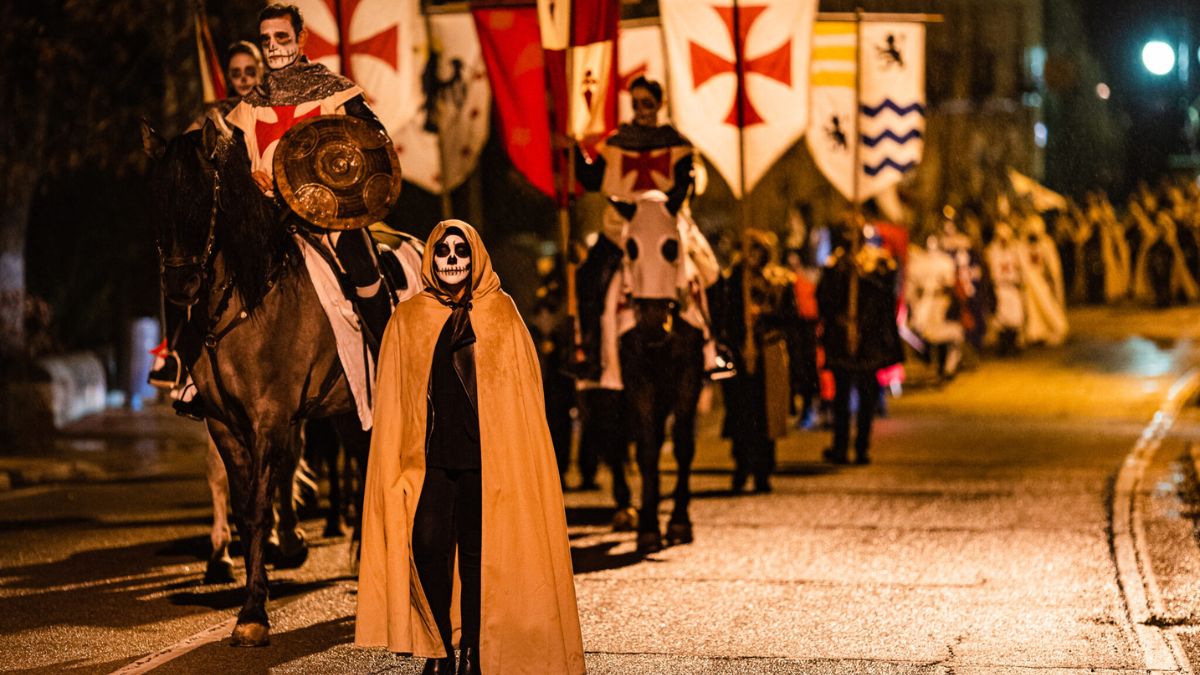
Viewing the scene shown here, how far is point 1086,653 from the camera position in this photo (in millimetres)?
9062

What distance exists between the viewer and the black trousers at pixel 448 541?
8.00 metres

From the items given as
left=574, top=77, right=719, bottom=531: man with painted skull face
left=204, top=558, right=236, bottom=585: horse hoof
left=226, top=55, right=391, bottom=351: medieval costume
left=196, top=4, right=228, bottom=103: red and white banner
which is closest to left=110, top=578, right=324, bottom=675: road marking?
left=204, top=558, right=236, bottom=585: horse hoof

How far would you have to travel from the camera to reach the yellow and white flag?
20984mm

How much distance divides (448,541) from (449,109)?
1163 centimetres

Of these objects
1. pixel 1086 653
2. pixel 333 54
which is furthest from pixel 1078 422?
pixel 1086 653

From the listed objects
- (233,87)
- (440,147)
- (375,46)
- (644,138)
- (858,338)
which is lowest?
(858,338)

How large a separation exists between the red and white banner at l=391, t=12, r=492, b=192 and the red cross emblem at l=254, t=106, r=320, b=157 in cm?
834

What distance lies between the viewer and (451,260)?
26.0ft

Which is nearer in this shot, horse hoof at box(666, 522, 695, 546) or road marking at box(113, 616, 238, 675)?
road marking at box(113, 616, 238, 675)

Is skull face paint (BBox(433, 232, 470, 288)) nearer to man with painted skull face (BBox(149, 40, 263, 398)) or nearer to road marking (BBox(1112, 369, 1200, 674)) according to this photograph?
road marking (BBox(1112, 369, 1200, 674))

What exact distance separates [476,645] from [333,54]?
920cm

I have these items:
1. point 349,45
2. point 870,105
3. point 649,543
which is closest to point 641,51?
point 870,105

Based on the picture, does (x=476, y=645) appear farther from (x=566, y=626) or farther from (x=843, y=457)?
(x=843, y=457)

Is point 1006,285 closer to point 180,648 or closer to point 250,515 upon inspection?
point 250,515
